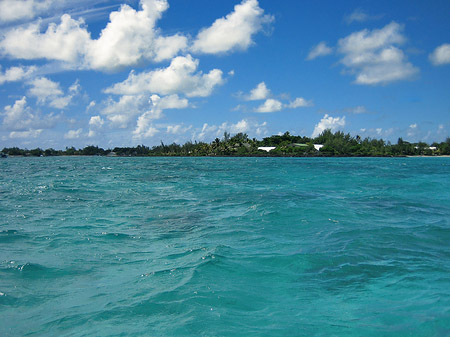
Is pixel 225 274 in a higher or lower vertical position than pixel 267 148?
lower

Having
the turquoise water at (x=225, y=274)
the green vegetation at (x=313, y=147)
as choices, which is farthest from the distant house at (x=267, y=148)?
the turquoise water at (x=225, y=274)

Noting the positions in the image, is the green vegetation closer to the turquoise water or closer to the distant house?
the distant house

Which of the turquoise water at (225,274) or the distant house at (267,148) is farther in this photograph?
the distant house at (267,148)

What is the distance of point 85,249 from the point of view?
9102mm

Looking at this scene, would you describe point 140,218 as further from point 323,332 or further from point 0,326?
point 323,332

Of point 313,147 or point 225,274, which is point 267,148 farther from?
point 225,274

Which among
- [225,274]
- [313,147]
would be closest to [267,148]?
[313,147]

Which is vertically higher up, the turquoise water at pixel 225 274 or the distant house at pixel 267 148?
the distant house at pixel 267 148

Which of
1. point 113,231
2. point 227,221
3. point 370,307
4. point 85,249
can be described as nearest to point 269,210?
point 227,221

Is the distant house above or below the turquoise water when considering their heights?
above

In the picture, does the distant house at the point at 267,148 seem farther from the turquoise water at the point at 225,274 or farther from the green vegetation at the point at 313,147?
the turquoise water at the point at 225,274

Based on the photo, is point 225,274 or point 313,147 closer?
point 225,274

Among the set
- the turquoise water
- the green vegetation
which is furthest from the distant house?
the turquoise water

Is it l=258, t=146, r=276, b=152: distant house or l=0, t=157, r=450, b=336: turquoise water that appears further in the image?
l=258, t=146, r=276, b=152: distant house
